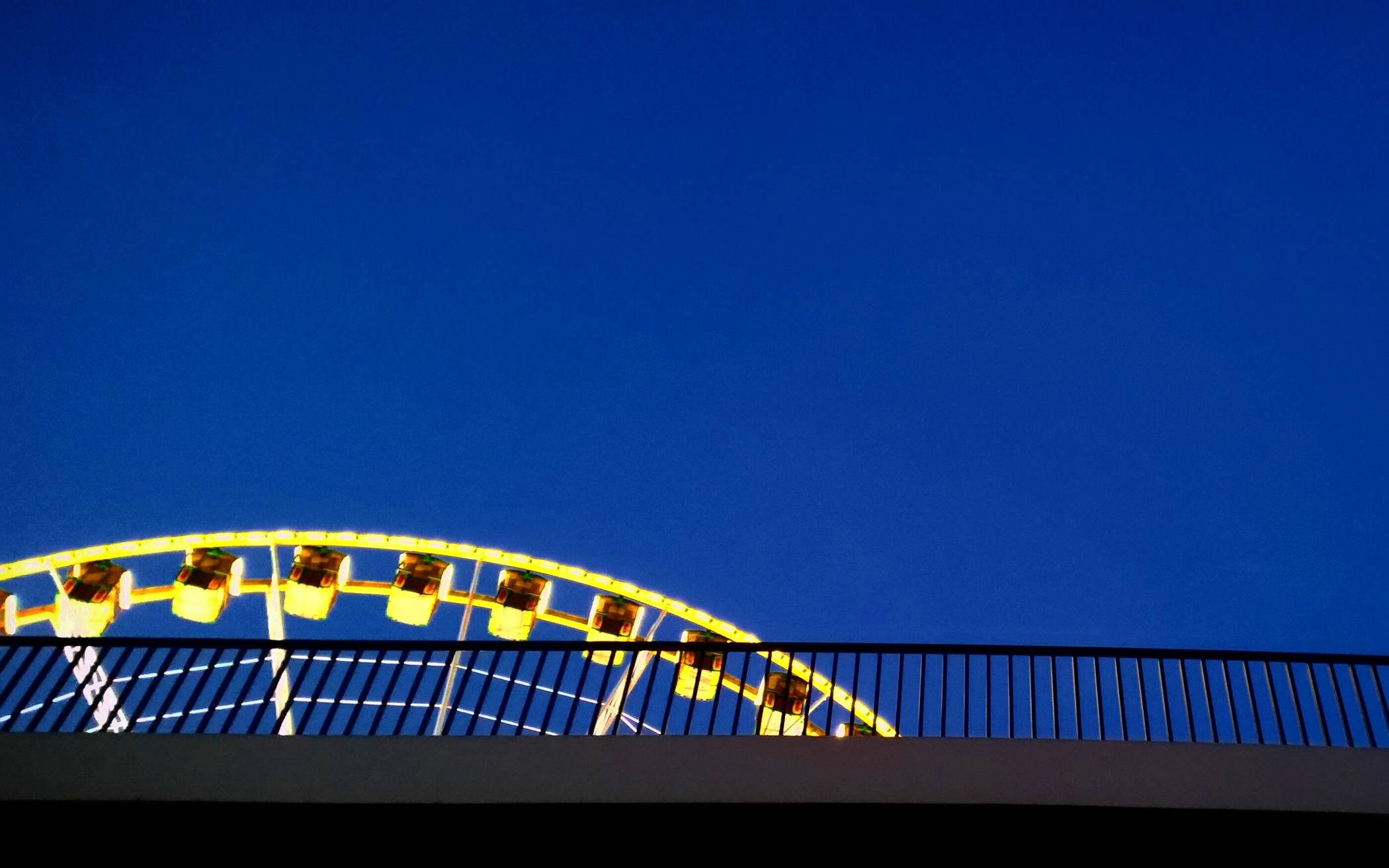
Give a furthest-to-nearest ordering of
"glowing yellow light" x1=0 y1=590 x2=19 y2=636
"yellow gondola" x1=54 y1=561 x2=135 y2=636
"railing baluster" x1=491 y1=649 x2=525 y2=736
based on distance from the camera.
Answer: "yellow gondola" x1=54 y1=561 x2=135 y2=636
"glowing yellow light" x1=0 y1=590 x2=19 y2=636
"railing baluster" x1=491 y1=649 x2=525 y2=736

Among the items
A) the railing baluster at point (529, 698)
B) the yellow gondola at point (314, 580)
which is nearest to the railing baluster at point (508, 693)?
the railing baluster at point (529, 698)

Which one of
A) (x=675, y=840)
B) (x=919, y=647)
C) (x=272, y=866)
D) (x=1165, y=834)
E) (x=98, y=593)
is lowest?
(x=272, y=866)

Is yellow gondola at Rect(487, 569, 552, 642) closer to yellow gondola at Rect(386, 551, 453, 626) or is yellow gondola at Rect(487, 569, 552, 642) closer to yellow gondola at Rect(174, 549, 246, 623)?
yellow gondola at Rect(386, 551, 453, 626)

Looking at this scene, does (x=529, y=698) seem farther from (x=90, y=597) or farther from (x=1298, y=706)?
(x=90, y=597)

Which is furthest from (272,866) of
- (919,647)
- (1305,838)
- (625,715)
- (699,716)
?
(699,716)

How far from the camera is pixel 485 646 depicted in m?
9.60

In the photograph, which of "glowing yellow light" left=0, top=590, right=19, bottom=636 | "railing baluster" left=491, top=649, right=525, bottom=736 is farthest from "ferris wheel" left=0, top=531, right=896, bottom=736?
"railing baluster" left=491, top=649, right=525, bottom=736

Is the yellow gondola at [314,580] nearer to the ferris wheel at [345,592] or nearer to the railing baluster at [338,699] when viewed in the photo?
the ferris wheel at [345,592]

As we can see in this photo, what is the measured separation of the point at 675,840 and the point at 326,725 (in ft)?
9.65

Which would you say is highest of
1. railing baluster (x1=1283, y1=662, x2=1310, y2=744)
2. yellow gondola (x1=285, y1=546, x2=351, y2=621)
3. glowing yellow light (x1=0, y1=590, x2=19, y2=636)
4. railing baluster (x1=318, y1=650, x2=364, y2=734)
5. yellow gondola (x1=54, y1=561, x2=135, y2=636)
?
yellow gondola (x1=285, y1=546, x2=351, y2=621)

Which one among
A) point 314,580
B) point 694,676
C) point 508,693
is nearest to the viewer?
point 508,693

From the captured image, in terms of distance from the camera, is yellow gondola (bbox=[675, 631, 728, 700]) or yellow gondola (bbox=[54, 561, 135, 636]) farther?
yellow gondola (bbox=[54, 561, 135, 636])

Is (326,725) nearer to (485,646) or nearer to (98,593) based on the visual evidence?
(485,646)

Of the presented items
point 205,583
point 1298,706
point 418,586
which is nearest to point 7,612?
point 205,583
